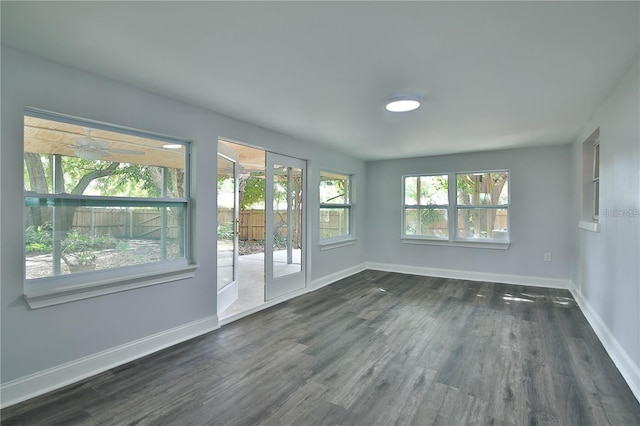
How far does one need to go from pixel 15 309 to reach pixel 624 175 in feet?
14.6

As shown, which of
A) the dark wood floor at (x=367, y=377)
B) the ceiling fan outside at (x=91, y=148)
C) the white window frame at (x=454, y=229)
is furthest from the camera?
the white window frame at (x=454, y=229)

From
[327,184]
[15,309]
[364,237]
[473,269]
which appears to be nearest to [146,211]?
[15,309]

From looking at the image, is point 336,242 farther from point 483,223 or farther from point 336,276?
point 483,223

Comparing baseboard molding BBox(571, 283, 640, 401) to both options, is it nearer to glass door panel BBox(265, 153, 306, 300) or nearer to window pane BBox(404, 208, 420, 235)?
window pane BBox(404, 208, 420, 235)

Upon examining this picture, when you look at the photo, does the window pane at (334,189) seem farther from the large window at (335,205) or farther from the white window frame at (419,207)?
the white window frame at (419,207)

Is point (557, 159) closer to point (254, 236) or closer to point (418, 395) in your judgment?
point (418, 395)

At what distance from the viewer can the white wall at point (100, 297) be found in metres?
2.03

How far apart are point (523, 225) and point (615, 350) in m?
2.93

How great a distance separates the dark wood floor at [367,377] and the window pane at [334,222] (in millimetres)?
1816

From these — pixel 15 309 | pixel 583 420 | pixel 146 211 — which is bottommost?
pixel 583 420

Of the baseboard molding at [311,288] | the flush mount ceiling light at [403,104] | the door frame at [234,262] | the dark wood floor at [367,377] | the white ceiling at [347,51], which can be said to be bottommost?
the dark wood floor at [367,377]

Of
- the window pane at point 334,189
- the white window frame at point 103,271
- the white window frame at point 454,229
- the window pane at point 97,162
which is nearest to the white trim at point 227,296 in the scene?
the white window frame at point 103,271

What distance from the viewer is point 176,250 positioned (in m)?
3.11

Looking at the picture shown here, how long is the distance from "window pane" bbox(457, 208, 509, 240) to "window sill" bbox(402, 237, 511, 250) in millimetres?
115
